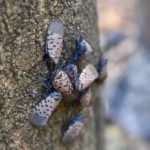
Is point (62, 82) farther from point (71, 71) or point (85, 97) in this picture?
point (85, 97)

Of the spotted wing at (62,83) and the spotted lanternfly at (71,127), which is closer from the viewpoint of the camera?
the spotted wing at (62,83)

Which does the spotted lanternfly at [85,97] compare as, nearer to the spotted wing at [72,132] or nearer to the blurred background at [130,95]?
the spotted wing at [72,132]

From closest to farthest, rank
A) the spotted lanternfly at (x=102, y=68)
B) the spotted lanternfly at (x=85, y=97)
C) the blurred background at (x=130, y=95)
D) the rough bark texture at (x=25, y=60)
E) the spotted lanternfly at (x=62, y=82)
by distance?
the rough bark texture at (x=25, y=60) < the spotted lanternfly at (x=62, y=82) < the spotted lanternfly at (x=85, y=97) < the spotted lanternfly at (x=102, y=68) < the blurred background at (x=130, y=95)

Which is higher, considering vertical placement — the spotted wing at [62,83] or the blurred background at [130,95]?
the spotted wing at [62,83]

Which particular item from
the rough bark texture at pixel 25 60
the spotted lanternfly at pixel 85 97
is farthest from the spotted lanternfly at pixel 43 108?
the spotted lanternfly at pixel 85 97

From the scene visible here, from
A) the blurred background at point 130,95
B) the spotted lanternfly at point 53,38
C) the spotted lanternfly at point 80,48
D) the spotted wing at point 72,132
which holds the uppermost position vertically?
the spotted lanternfly at point 53,38

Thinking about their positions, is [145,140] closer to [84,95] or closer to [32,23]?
[84,95]

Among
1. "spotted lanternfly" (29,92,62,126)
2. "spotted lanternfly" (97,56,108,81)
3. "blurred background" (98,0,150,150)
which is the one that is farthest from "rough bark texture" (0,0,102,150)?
"blurred background" (98,0,150,150)

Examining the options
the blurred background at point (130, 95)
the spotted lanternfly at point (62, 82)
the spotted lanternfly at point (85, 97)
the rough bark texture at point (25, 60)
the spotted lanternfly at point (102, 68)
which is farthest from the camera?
the blurred background at point (130, 95)
